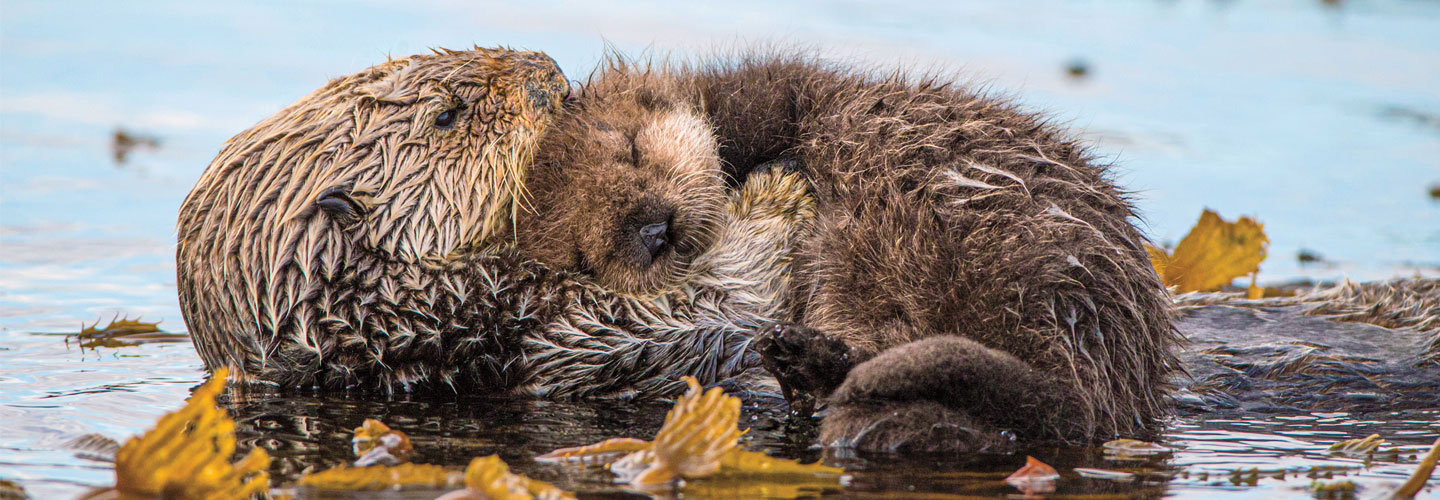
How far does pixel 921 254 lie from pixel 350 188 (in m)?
1.58

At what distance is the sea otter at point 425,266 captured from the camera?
151 inches

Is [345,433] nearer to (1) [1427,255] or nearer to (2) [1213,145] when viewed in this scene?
(1) [1427,255]

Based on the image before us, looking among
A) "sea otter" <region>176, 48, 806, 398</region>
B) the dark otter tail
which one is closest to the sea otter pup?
the dark otter tail

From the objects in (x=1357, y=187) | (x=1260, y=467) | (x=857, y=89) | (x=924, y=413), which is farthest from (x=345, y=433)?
(x=1357, y=187)

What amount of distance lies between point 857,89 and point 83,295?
3554 mm

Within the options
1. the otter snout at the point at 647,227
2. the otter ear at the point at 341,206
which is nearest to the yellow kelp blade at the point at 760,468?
the otter snout at the point at 647,227

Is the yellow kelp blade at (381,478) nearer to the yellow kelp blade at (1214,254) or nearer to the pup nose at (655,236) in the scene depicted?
the pup nose at (655,236)

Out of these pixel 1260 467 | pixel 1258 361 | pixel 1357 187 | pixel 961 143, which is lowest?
pixel 1260 467

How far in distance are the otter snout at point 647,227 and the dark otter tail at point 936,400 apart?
758mm

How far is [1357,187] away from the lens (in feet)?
31.2

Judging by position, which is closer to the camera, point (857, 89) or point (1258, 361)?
point (857, 89)

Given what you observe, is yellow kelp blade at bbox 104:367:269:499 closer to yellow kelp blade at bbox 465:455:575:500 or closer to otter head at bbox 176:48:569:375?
yellow kelp blade at bbox 465:455:575:500

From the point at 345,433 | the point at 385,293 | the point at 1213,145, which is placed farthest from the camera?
the point at 1213,145

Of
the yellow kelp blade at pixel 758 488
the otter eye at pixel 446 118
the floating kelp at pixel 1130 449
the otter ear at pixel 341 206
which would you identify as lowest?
the yellow kelp blade at pixel 758 488
